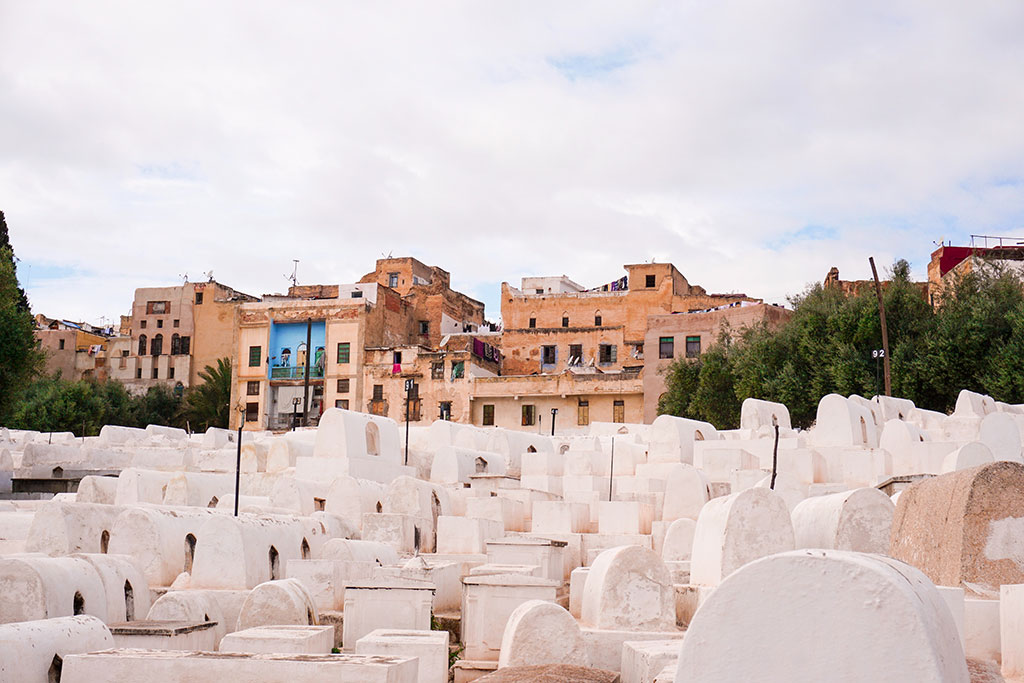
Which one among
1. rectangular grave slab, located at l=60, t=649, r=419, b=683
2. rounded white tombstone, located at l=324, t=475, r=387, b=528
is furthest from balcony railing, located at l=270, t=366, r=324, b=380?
rectangular grave slab, located at l=60, t=649, r=419, b=683

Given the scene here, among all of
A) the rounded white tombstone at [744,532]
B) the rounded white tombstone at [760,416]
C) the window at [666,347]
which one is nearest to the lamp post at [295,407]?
the window at [666,347]

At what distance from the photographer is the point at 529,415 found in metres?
42.5

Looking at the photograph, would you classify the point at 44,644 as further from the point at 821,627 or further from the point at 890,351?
the point at 890,351

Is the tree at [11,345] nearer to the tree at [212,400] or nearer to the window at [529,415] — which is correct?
the window at [529,415]

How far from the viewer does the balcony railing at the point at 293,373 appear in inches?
1779

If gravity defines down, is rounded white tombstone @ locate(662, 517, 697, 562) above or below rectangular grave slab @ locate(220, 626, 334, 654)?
above

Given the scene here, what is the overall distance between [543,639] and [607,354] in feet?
123

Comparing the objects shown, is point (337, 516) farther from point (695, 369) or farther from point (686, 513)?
point (695, 369)

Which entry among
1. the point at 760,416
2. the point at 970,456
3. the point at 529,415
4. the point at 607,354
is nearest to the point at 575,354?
the point at 607,354

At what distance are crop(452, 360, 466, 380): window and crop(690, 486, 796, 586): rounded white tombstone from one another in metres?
32.9

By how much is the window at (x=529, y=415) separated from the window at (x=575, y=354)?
4142 mm

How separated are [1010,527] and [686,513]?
10.7 m

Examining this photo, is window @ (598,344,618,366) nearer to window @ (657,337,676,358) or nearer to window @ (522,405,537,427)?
window @ (522,405,537,427)

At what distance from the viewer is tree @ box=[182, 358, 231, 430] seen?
48.5 meters
